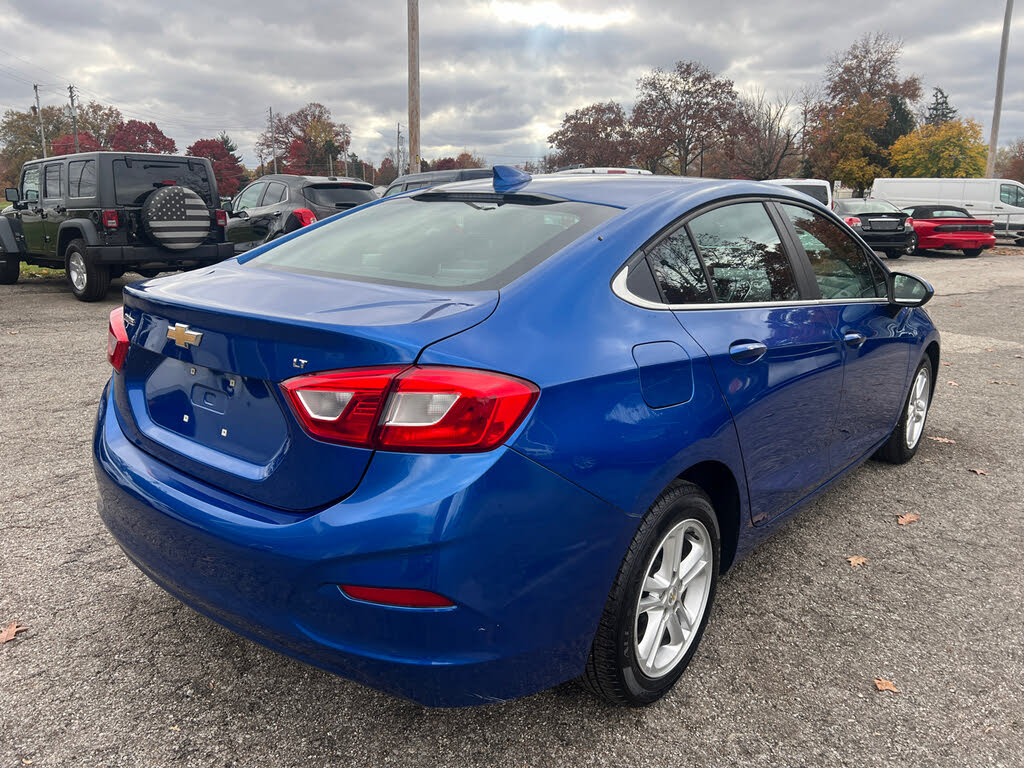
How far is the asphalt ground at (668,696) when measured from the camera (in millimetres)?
2164

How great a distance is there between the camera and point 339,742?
2.17m

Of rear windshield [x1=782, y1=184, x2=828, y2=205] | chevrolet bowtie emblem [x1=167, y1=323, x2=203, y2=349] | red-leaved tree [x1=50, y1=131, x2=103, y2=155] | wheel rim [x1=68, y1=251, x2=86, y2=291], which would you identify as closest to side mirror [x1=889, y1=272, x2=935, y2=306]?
chevrolet bowtie emblem [x1=167, y1=323, x2=203, y2=349]

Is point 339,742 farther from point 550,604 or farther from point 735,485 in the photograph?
point 735,485

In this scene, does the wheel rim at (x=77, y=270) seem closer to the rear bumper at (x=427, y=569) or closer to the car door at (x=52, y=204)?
the car door at (x=52, y=204)

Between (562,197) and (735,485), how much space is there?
112 cm

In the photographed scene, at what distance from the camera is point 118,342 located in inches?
95.6

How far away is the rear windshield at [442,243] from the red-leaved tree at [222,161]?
83278 millimetres

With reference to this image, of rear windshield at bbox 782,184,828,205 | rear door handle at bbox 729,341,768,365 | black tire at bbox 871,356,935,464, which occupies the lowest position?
black tire at bbox 871,356,935,464

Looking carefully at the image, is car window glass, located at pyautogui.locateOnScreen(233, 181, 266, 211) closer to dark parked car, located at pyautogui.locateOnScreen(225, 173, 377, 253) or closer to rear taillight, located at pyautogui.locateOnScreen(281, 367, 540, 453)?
dark parked car, located at pyautogui.locateOnScreen(225, 173, 377, 253)

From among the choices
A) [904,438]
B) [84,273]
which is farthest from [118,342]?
[84,273]

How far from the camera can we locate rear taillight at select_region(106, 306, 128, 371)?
2398 millimetres

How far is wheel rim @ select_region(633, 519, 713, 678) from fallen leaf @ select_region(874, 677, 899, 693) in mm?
587

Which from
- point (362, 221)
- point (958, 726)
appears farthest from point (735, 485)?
point (362, 221)

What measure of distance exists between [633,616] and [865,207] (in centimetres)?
2011
